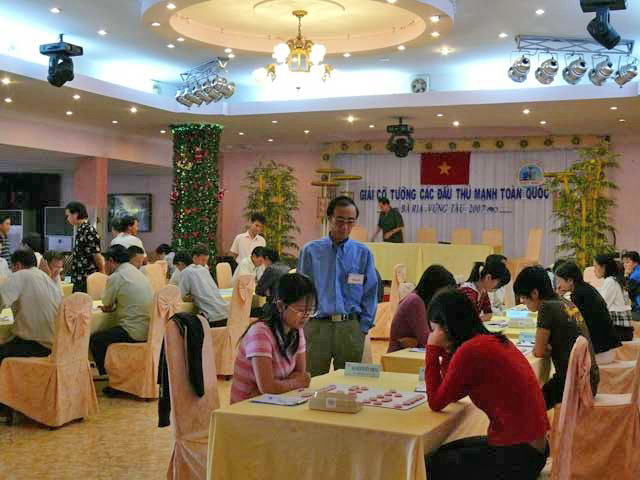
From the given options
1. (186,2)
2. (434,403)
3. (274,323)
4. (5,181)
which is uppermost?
(186,2)

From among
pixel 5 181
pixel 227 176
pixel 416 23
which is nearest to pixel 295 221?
pixel 227 176

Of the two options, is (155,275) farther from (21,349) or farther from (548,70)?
(548,70)

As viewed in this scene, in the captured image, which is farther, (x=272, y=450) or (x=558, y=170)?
(x=558, y=170)

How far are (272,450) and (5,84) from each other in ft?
31.5

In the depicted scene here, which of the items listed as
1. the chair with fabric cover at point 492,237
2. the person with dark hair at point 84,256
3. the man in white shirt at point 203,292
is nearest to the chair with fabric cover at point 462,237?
the chair with fabric cover at point 492,237

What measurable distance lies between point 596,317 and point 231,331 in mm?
3709

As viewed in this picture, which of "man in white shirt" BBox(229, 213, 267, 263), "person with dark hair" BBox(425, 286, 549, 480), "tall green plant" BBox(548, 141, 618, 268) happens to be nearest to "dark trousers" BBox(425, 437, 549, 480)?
"person with dark hair" BBox(425, 286, 549, 480)

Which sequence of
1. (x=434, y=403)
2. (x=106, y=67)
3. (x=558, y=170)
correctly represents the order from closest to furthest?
1. (x=434, y=403)
2. (x=106, y=67)
3. (x=558, y=170)

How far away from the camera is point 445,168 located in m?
17.3

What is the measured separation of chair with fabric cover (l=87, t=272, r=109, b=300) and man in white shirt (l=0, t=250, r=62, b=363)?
6.48 ft

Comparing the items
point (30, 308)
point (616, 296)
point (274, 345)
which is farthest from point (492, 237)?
point (274, 345)

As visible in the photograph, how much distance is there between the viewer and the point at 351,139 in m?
17.8

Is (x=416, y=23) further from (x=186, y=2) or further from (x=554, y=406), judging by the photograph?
(x=554, y=406)

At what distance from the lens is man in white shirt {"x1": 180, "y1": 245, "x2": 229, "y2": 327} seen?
820 cm
